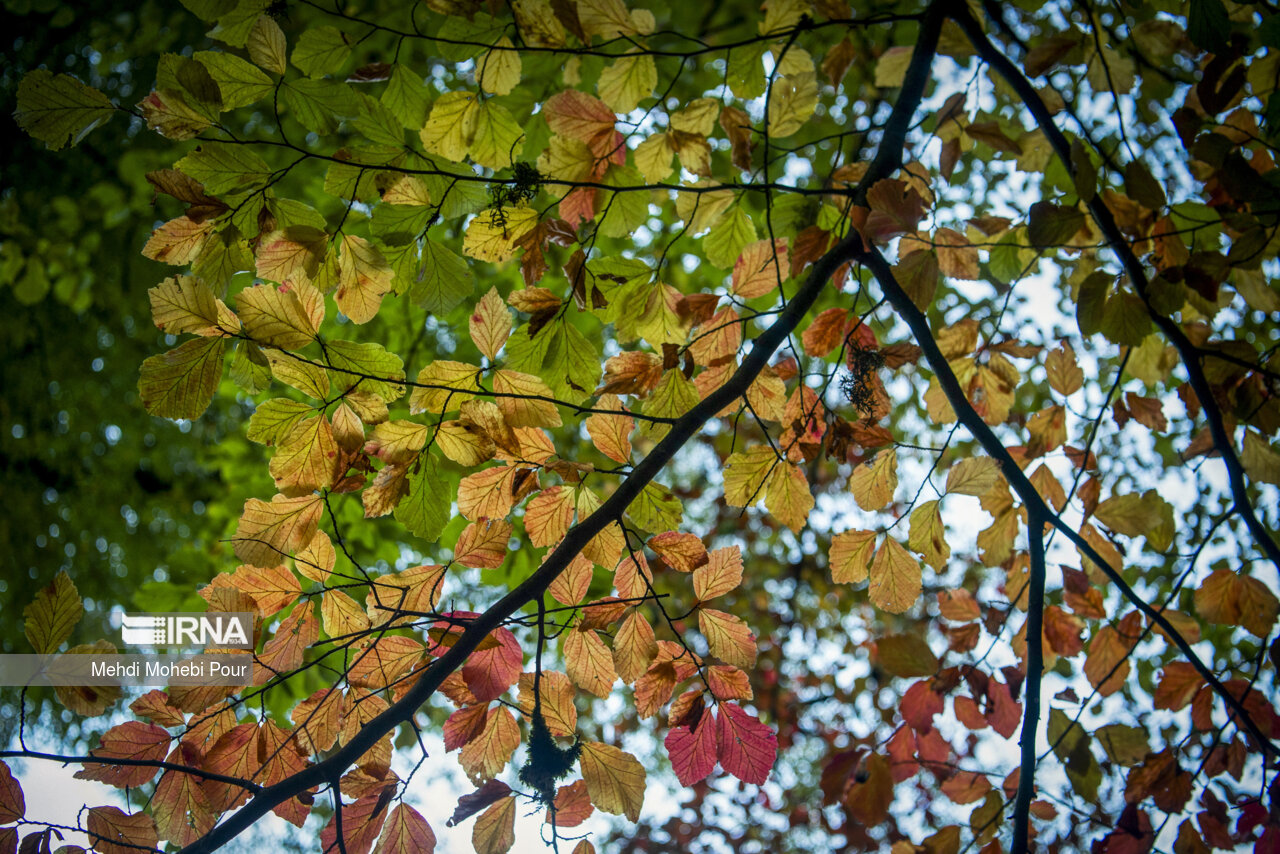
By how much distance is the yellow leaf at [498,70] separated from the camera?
1.31 meters

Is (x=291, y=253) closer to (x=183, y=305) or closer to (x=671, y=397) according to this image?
(x=183, y=305)

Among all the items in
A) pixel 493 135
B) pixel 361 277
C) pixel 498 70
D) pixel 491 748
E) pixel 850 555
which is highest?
pixel 498 70

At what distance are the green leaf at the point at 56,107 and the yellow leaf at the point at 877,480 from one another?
1.49 m

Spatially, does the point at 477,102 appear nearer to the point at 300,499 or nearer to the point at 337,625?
the point at 300,499

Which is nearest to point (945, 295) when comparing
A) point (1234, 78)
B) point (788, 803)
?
point (1234, 78)

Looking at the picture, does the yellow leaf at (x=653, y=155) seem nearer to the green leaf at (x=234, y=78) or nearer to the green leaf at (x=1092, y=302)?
the green leaf at (x=234, y=78)

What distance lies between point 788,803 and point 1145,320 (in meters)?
7.10

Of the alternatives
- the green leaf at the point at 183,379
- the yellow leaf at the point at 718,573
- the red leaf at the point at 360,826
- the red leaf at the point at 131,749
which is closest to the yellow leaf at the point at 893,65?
the yellow leaf at the point at 718,573

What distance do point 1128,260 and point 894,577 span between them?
0.85 meters

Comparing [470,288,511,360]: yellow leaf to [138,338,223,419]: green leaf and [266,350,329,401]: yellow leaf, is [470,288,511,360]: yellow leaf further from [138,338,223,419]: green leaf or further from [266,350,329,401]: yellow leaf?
[138,338,223,419]: green leaf

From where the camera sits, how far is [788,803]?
7.00 meters

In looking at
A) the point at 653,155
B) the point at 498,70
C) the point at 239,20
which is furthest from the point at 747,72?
the point at 239,20

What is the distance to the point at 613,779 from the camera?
1.14 m

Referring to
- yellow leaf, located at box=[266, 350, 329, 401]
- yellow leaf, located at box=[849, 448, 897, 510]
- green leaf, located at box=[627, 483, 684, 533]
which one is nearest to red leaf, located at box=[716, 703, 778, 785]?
green leaf, located at box=[627, 483, 684, 533]
